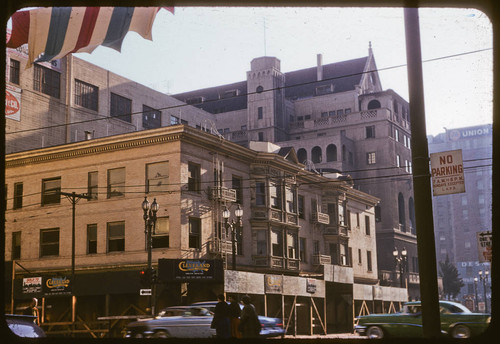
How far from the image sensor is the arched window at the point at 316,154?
268 feet

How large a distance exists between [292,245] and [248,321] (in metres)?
34.9

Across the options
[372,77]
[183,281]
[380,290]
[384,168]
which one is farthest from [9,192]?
[372,77]

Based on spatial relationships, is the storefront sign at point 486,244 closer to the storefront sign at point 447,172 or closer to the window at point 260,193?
the storefront sign at point 447,172

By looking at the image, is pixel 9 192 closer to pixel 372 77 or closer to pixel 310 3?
pixel 310 3

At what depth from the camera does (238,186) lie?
44.0m

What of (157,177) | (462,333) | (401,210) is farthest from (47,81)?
(401,210)

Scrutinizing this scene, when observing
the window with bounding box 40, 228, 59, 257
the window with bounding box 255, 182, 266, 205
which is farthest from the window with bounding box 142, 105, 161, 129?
the window with bounding box 40, 228, 59, 257

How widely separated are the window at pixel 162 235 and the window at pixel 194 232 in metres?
1.39

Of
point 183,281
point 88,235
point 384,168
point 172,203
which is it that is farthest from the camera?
point 384,168

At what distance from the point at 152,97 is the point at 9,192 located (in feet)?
66.8

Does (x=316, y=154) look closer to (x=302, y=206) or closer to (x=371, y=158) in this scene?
(x=371, y=158)

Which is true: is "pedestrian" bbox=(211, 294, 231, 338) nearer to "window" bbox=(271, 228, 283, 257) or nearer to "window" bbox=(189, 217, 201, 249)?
"window" bbox=(189, 217, 201, 249)

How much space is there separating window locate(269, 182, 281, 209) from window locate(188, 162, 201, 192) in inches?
308

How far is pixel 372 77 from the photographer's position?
95938 mm
